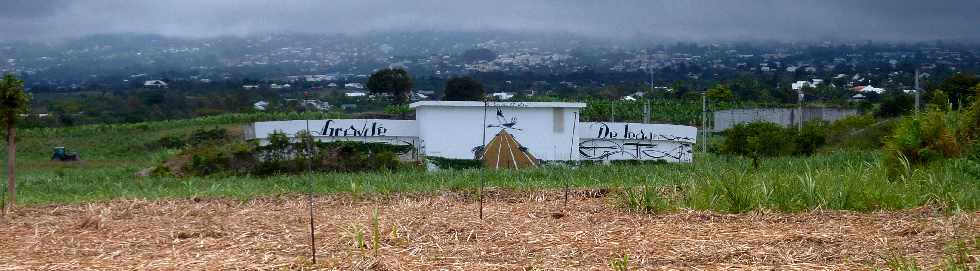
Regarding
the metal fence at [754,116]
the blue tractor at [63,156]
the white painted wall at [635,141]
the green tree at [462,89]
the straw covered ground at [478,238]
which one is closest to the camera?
the straw covered ground at [478,238]

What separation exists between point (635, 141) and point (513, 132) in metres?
5.31

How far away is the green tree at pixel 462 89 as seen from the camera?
148 feet

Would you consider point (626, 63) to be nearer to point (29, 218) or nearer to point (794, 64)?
point (794, 64)

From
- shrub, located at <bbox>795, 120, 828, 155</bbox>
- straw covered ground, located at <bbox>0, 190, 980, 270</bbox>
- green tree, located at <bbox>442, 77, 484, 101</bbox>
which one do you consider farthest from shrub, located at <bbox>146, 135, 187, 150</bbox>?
straw covered ground, located at <bbox>0, 190, 980, 270</bbox>

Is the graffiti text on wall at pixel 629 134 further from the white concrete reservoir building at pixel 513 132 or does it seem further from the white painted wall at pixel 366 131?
the white painted wall at pixel 366 131

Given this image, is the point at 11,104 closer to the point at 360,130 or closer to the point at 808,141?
the point at 360,130

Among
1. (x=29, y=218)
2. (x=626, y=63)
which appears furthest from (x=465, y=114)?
(x=626, y=63)

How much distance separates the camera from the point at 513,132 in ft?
100

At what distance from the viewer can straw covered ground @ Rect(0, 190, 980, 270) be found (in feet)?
18.6

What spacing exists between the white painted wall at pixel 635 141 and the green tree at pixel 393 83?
19.2 meters

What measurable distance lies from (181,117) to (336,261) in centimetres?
5544

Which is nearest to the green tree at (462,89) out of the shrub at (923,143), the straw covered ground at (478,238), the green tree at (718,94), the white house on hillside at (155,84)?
the green tree at (718,94)

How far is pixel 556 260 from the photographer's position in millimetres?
5672

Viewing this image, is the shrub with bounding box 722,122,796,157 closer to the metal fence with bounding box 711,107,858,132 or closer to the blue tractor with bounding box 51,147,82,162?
the metal fence with bounding box 711,107,858,132
